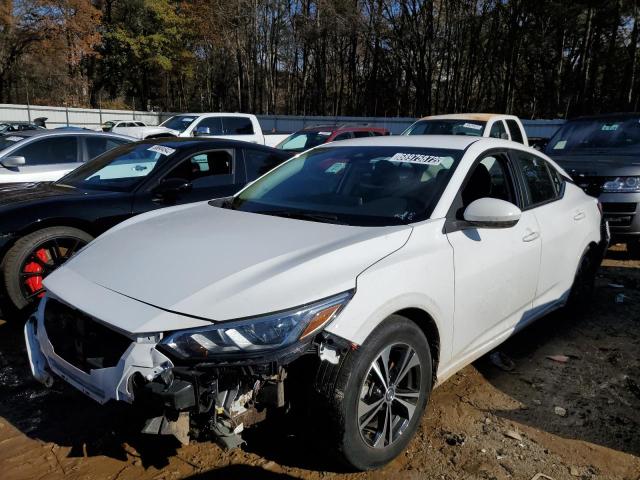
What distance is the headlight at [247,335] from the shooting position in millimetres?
2145

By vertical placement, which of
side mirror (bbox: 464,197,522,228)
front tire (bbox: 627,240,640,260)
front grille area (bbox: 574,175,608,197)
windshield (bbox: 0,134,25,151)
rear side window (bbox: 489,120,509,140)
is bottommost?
front tire (bbox: 627,240,640,260)

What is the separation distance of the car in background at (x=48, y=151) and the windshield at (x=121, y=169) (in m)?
1.71

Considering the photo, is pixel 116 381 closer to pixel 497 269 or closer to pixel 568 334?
pixel 497 269

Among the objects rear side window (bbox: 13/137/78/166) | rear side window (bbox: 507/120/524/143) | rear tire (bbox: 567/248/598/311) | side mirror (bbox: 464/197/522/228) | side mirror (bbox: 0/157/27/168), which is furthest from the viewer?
rear side window (bbox: 507/120/524/143)

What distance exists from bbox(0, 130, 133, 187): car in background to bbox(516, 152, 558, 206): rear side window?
580 centimetres

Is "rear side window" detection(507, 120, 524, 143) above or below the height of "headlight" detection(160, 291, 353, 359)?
above

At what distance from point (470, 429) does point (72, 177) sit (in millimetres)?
4661

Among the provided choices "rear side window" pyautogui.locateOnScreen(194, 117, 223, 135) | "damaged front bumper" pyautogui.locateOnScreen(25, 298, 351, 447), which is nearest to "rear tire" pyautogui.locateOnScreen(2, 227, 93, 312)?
"damaged front bumper" pyautogui.locateOnScreen(25, 298, 351, 447)

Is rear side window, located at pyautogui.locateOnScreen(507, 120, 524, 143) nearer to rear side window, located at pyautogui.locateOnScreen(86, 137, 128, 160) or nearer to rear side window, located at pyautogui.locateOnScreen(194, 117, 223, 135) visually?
rear side window, located at pyautogui.locateOnScreen(86, 137, 128, 160)

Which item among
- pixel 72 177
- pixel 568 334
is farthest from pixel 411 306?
pixel 72 177

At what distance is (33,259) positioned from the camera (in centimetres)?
441

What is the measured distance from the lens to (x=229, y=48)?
44.4 m

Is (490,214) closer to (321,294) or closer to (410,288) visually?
(410,288)

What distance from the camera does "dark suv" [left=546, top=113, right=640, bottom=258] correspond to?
21.0ft
